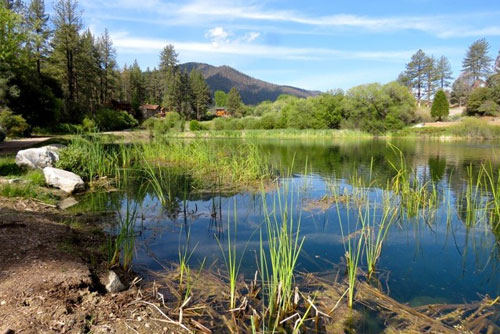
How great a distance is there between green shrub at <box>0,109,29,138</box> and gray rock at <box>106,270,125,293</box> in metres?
20.9

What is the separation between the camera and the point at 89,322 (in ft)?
8.09

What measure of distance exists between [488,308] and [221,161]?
831 centimetres

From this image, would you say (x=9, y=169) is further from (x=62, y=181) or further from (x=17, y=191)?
(x=17, y=191)

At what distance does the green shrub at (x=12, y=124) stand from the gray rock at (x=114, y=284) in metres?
20.9

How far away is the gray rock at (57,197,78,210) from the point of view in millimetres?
6536

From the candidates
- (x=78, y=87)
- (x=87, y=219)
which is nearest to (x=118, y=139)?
(x=78, y=87)

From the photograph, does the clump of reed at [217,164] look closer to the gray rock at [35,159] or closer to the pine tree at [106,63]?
the gray rock at [35,159]

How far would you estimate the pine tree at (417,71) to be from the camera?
6644cm

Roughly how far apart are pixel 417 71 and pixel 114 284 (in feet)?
249

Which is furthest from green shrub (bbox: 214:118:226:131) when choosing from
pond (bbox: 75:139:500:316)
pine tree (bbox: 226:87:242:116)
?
pond (bbox: 75:139:500:316)

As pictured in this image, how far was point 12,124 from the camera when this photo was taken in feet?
65.6

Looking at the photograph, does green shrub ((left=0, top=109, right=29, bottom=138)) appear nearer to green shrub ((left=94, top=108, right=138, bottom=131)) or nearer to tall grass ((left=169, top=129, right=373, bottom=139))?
green shrub ((left=94, top=108, right=138, bottom=131))

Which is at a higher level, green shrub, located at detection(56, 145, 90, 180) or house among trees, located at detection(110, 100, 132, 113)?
house among trees, located at detection(110, 100, 132, 113)

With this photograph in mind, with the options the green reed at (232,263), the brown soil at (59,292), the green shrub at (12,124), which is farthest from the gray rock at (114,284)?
the green shrub at (12,124)
